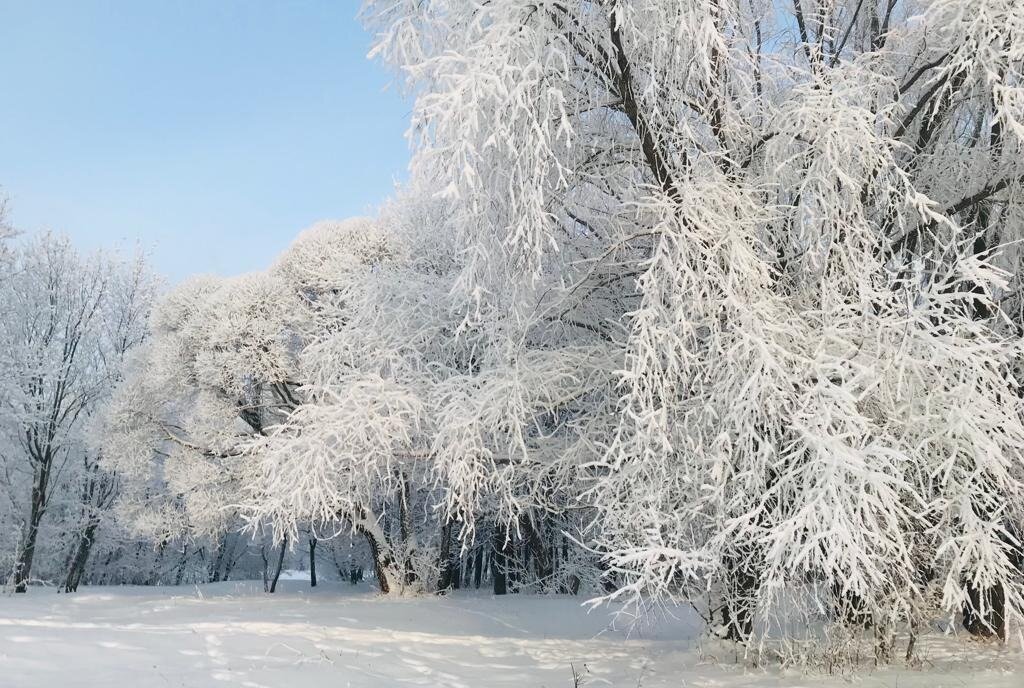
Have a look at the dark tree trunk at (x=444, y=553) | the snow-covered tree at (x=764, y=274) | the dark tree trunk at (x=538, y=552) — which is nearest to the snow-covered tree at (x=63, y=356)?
the dark tree trunk at (x=444, y=553)

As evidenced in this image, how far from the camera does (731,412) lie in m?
5.77

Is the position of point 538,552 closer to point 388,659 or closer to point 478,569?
point 478,569

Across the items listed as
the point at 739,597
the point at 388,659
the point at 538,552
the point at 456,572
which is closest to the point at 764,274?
the point at 739,597

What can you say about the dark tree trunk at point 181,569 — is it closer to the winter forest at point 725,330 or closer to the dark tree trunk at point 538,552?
the dark tree trunk at point 538,552

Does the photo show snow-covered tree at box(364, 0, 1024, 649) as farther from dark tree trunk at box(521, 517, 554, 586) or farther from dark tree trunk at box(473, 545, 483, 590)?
dark tree trunk at box(473, 545, 483, 590)

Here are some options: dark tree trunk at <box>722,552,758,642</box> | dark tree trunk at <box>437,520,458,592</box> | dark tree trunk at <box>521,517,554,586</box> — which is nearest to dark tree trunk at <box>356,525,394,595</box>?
dark tree trunk at <box>437,520,458,592</box>

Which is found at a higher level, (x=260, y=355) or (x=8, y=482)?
(x=260, y=355)

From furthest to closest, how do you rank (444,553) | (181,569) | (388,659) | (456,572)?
(181,569)
(456,572)
(444,553)
(388,659)

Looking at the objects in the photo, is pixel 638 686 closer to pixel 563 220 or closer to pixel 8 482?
pixel 563 220

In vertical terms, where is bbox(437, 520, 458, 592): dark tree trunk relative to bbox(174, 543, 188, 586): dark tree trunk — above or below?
above

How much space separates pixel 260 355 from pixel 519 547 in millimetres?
8253

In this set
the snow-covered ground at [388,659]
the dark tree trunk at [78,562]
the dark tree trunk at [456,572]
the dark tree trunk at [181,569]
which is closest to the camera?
the snow-covered ground at [388,659]

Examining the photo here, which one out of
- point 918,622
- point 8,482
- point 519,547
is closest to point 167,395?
point 519,547

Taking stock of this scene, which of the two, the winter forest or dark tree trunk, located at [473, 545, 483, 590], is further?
dark tree trunk, located at [473, 545, 483, 590]
